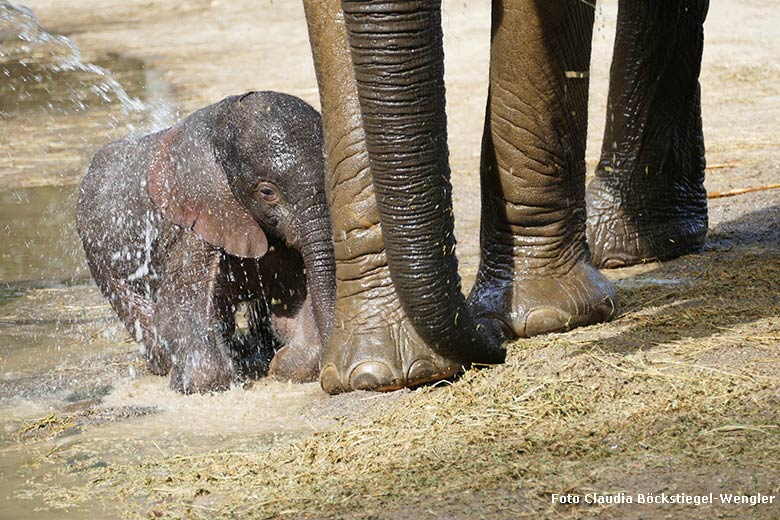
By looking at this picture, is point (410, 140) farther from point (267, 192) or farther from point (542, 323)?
point (267, 192)

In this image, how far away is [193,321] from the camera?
5.21 m

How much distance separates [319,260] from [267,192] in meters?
0.37

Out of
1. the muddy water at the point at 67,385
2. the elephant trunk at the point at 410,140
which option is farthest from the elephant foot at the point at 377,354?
the elephant trunk at the point at 410,140

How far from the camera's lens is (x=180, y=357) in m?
5.14

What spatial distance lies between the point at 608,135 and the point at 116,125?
6632 mm

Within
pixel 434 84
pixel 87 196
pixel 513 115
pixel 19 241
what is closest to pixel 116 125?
pixel 19 241

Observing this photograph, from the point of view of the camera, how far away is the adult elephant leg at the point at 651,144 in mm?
6137

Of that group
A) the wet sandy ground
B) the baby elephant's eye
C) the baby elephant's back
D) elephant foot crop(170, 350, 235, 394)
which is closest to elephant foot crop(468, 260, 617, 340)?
the wet sandy ground

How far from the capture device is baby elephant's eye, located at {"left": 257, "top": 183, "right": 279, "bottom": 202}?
515 centimetres

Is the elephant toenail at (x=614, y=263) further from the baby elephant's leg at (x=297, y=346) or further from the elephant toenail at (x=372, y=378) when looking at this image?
the elephant toenail at (x=372, y=378)

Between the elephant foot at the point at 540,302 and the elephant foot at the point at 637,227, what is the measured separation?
4.47 ft

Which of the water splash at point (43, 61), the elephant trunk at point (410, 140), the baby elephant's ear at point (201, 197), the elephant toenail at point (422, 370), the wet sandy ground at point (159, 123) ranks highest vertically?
the elephant trunk at point (410, 140)

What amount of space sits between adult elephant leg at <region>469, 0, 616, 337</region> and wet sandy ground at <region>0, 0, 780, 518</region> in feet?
0.71

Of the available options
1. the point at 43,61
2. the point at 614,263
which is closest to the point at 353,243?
the point at 614,263
